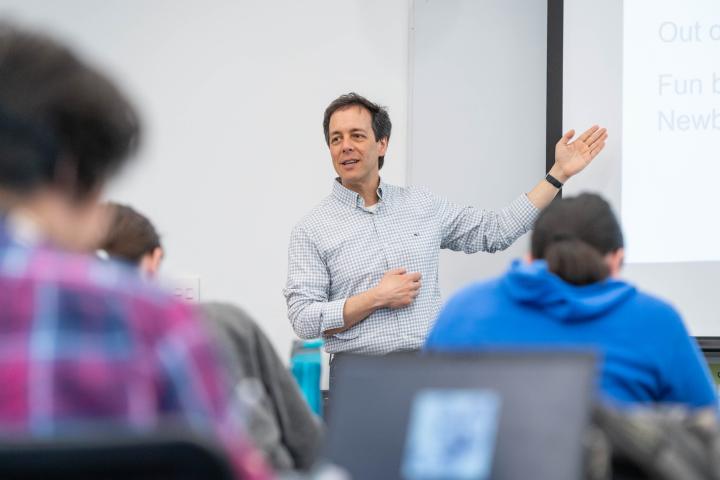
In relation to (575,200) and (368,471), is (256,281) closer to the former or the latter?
(575,200)

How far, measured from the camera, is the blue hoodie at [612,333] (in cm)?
148

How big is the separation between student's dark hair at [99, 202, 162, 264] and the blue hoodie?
23.4 inches

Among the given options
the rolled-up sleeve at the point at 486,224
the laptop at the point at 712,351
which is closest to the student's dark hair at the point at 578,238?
the rolled-up sleeve at the point at 486,224

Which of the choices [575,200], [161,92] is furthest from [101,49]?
[575,200]

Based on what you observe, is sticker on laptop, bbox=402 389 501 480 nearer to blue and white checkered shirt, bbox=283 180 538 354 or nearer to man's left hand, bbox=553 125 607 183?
blue and white checkered shirt, bbox=283 180 538 354

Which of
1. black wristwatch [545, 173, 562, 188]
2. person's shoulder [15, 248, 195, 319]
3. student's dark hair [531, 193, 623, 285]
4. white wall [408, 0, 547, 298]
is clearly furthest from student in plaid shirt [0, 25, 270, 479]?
white wall [408, 0, 547, 298]

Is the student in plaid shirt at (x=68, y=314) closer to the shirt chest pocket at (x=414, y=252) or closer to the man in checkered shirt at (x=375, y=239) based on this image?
the man in checkered shirt at (x=375, y=239)

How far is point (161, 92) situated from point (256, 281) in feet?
2.75

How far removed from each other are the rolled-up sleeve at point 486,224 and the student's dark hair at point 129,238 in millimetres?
1399

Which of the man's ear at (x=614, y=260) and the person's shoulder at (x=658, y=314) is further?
the man's ear at (x=614, y=260)

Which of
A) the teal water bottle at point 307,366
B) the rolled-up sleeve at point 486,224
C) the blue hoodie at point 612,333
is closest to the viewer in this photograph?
the blue hoodie at point 612,333

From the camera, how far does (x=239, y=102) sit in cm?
329

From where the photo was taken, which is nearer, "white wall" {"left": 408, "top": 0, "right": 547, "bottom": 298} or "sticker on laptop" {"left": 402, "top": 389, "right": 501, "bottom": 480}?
"sticker on laptop" {"left": 402, "top": 389, "right": 501, "bottom": 480}

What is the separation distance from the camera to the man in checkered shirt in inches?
104
